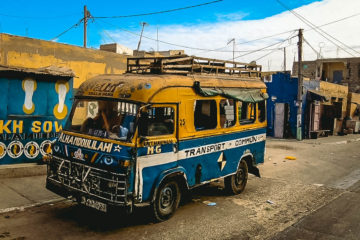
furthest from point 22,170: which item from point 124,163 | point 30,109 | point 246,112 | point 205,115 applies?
point 246,112

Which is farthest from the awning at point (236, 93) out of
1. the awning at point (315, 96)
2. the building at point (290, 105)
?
the awning at point (315, 96)

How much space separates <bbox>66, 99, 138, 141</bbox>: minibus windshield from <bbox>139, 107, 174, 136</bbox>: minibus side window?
14.5 inches

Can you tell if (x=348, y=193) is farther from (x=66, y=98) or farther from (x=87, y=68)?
(x=87, y=68)

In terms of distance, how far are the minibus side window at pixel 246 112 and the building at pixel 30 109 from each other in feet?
16.4

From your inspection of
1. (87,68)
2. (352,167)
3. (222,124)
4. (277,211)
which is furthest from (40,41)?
(352,167)

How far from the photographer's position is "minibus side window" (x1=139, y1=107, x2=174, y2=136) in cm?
557

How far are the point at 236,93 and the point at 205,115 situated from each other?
4.01ft

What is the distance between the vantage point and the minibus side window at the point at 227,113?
7062mm

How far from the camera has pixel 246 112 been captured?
8148 millimetres

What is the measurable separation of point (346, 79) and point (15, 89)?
43.3 metres

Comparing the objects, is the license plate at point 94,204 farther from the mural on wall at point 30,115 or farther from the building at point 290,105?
→ the building at point 290,105

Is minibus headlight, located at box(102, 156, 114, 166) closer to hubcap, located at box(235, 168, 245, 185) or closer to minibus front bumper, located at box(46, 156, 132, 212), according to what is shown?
minibus front bumper, located at box(46, 156, 132, 212)

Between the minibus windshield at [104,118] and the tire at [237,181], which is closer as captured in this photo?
the minibus windshield at [104,118]

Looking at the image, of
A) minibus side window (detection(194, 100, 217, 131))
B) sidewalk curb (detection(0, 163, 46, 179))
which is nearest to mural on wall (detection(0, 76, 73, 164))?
sidewalk curb (detection(0, 163, 46, 179))
